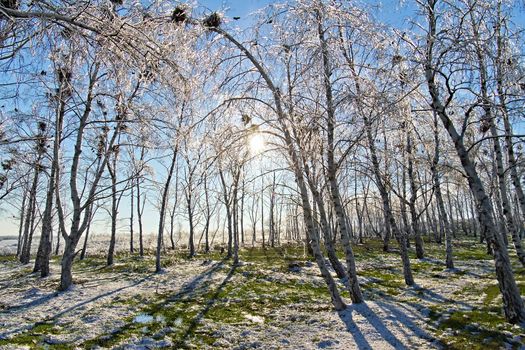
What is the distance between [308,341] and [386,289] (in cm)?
581

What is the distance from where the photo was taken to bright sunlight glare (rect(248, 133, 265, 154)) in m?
8.37

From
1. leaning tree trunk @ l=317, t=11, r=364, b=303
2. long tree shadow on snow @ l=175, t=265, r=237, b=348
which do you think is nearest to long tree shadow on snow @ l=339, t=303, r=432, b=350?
leaning tree trunk @ l=317, t=11, r=364, b=303

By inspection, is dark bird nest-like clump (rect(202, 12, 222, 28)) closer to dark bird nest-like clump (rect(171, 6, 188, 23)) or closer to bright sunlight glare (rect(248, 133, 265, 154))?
dark bird nest-like clump (rect(171, 6, 188, 23))

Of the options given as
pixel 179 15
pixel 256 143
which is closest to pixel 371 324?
pixel 256 143

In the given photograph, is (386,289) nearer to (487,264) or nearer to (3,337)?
(487,264)

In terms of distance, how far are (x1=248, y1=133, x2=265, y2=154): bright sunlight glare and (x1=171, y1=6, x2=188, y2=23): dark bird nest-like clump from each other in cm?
356

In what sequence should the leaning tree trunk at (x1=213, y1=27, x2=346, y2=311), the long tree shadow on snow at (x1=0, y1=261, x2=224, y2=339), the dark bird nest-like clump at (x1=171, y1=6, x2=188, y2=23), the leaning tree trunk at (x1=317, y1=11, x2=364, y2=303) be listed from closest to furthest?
the dark bird nest-like clump at (x1=171, y1=6, x2=188, y2=23) → the long tree shadow on snow at (x1=0, y1=261, x2=224, y2=339) → the leaning tree trunk at (x1=213, y1=27, x2=346, y2=311) → the leaning tree trunk at (x1=317, y1=11, x2=364, y2=303)

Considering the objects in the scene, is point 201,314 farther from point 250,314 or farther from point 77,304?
point 77,304

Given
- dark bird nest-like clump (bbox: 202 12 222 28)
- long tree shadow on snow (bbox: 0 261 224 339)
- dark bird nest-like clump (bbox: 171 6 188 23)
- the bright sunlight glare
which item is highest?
dark bird nest-like clump (bbox: 202 12 222 28)

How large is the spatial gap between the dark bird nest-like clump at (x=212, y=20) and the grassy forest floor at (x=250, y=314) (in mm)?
6347

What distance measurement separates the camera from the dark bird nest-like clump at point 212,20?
21.5 feet

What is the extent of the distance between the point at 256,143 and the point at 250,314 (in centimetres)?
440

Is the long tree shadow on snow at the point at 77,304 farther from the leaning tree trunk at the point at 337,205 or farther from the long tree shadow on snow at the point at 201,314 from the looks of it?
the leaning tree trunk at the point at 337,205

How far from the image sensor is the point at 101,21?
3484 mm
